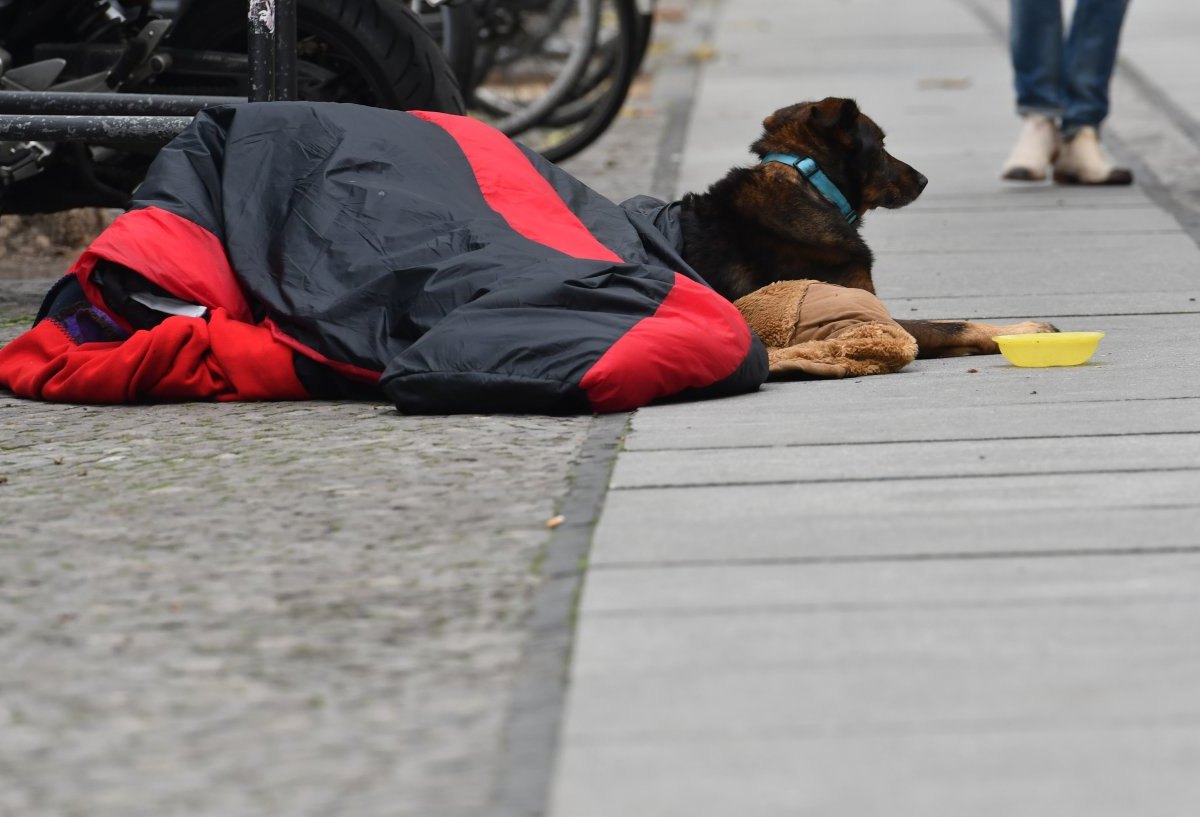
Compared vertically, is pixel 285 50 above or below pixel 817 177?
above

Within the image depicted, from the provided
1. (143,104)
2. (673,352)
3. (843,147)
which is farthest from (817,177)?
(143,104)

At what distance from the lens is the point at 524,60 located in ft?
33.3

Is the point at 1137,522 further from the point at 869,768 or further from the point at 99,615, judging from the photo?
the point at 99,615

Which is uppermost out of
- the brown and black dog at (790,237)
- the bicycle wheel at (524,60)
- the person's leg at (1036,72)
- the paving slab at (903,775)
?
the paving slab at (903,775)

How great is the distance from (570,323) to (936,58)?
909cm

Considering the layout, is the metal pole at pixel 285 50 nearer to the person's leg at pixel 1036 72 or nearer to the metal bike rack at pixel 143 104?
the metal bike rack at pixel 143 104

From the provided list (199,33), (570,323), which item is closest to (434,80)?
(199,33)

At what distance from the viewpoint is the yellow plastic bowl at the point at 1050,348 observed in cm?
476

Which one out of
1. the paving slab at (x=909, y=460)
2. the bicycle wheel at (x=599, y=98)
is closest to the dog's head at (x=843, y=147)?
the paving slab at (x=909, y=460)

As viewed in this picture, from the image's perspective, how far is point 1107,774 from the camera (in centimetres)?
A: 228

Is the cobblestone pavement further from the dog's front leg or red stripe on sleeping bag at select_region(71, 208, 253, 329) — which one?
the dog's front leg

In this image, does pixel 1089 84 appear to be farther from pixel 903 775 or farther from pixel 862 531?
pixel 903 775

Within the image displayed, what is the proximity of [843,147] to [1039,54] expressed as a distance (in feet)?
10.5

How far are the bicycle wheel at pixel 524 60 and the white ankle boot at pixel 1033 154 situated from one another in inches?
85.0
